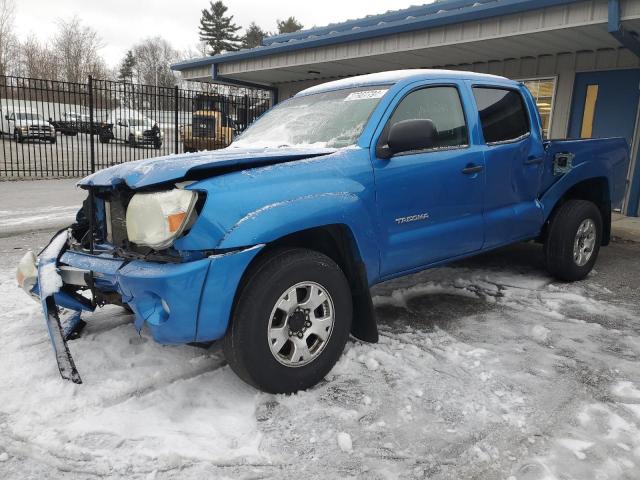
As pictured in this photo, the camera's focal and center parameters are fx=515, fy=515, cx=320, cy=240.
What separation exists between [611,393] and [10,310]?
4.31 m

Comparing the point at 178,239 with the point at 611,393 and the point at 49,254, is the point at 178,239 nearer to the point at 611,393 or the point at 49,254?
the point at 49,254

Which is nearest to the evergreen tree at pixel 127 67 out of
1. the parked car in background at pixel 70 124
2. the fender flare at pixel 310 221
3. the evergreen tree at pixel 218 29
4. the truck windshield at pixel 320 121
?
the evergreen tree at pixel 218 29

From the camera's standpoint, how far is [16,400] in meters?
2.76

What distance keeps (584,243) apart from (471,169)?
2.13m

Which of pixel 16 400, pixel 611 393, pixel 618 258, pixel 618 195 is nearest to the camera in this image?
pixel 16 400

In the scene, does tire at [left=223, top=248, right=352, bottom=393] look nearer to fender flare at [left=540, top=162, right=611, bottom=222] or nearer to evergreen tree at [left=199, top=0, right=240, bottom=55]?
fender flare at [left=540, top=162, right=611, bottom=222]

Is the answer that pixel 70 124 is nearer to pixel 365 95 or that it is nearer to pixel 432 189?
pixel 365 95

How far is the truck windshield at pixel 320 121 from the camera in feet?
11.5

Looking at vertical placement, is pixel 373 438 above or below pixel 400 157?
below

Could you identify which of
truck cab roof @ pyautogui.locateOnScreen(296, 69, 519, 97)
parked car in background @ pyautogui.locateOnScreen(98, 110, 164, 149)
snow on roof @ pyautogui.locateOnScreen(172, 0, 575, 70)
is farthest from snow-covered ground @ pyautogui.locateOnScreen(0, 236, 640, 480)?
parked car in background @ pyautogui.locateOnScreen(98, 110, 164, 149)

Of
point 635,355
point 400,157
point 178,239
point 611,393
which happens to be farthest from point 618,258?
point 178,239

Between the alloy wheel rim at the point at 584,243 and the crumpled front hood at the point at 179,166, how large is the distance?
3.17 m

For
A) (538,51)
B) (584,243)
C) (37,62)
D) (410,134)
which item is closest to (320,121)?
(410,134)

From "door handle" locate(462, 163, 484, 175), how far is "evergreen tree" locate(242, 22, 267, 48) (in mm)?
63263
